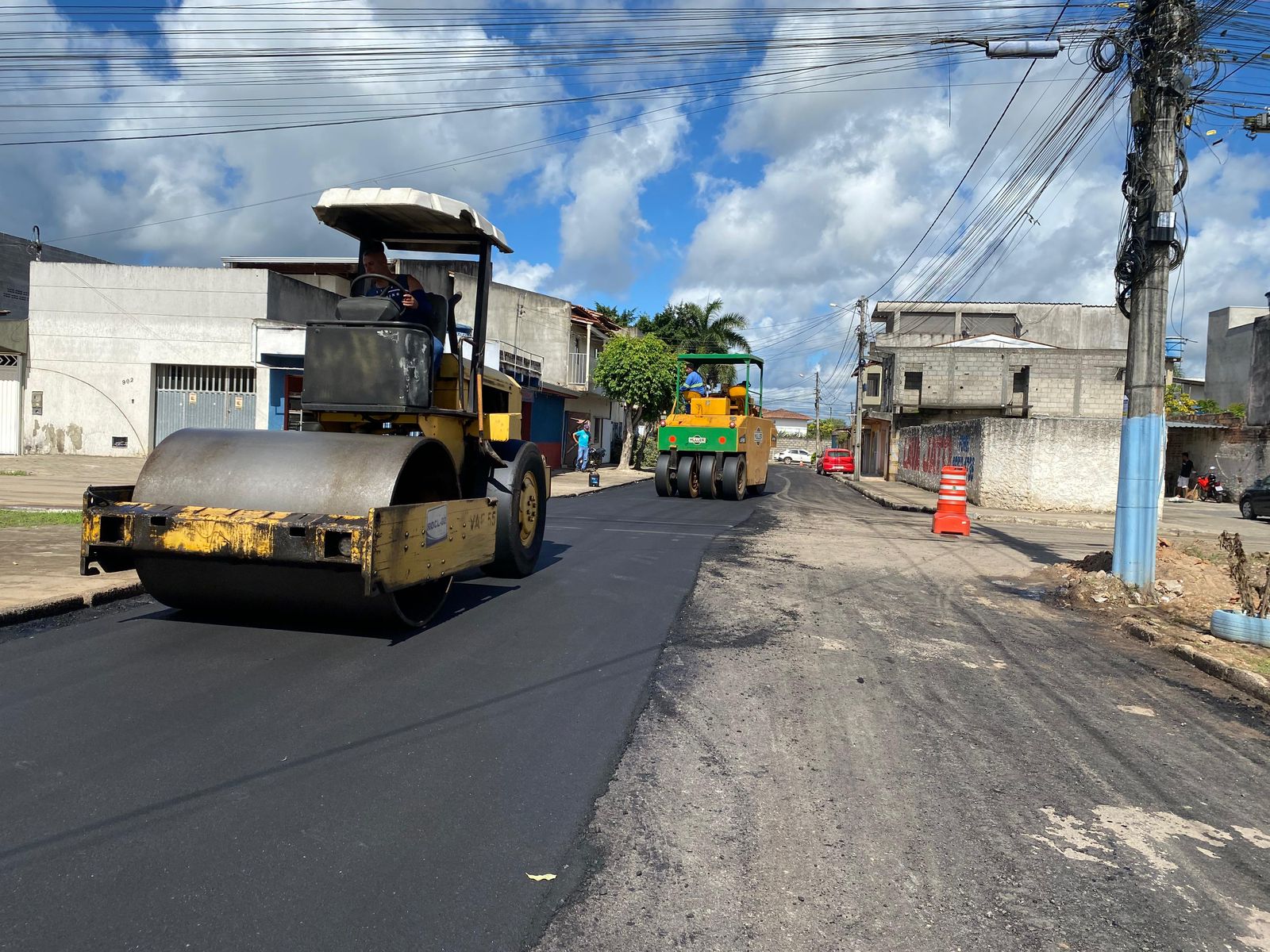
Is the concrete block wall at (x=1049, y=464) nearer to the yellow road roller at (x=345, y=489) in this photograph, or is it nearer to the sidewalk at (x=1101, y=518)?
the sidewalk at (x=1101, y=518)

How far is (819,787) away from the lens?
12.6ft

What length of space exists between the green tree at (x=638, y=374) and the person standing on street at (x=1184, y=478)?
58.5 ft

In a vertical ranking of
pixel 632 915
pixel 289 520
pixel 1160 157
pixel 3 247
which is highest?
pixel 3 247

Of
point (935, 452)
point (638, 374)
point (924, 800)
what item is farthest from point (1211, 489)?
point (924, 800)

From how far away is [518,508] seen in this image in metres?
7.95

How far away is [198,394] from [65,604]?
2025 cm

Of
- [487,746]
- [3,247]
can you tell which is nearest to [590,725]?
[487,746]

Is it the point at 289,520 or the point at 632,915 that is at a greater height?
the point at 289,520

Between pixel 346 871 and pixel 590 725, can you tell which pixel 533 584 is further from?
pixel 346 871

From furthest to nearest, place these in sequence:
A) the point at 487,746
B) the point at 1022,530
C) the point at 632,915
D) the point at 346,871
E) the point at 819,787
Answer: the point at 1022,530 → the point at 487,746 → the point at 819,787 → the point at 346,871 → the point at 632,915

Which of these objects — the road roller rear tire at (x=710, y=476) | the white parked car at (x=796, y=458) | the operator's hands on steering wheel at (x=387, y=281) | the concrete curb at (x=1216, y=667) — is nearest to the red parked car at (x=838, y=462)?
the road roller rear tire at (x=710, y=476)

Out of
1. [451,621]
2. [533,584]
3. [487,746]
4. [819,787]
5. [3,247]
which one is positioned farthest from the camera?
[3,247]

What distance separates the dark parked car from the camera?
76.5ft

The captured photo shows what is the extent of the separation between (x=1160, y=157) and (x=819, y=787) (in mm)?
8132
